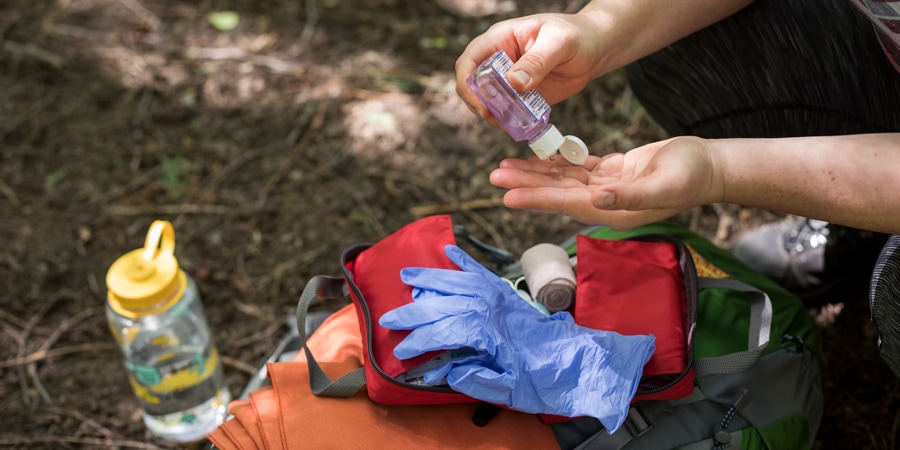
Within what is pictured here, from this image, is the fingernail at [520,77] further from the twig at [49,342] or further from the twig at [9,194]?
the twig at [9,194]

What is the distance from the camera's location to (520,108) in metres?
1.49

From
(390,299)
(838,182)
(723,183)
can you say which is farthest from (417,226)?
(838,182)

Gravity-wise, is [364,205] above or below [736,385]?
below

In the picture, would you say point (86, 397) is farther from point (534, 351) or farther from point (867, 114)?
point (867, 114)

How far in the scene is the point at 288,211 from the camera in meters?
2.38

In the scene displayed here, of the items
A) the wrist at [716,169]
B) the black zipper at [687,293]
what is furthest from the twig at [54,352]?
the wrist at [716,169]

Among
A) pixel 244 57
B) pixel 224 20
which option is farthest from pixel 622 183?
pixel 224 20

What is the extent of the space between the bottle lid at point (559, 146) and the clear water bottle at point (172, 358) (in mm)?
841

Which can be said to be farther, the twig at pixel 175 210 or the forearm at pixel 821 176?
the twig at pixel 175 210

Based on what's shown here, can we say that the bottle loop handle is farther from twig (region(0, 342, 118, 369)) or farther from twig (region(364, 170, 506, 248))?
twig (region(364, 170, 506, 248))

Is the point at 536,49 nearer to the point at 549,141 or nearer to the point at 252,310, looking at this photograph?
the point at 549,141

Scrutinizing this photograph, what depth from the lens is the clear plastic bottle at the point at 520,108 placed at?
1459 mm

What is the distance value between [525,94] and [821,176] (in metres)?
0.55

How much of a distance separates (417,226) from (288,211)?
0.91 metres
